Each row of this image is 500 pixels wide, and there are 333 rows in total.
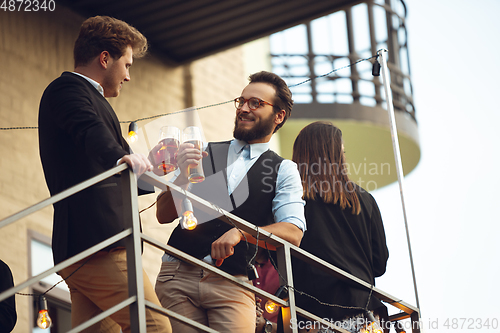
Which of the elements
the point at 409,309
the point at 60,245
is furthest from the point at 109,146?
the point at 409,309

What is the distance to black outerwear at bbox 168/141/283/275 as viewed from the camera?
123 inches

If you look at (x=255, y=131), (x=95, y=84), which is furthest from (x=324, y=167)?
(x=95, y=84)

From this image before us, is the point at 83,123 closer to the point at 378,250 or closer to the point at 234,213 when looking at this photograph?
the point at 234,213

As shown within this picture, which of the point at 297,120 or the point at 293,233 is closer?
the point at 293,233

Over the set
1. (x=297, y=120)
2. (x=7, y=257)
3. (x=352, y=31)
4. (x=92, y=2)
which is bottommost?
(x=7, y=257)

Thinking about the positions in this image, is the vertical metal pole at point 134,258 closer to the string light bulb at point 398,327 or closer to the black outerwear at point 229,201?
the black outerwear at point 229,201

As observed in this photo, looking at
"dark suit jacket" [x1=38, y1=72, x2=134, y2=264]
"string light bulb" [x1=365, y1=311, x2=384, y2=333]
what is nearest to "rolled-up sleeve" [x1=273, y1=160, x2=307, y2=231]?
"string light bulb" [x1=365, y1=311, x2=384, y2=333]

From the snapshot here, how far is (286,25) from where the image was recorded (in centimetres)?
742

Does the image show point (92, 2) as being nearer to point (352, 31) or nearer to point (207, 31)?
point (207, 31)

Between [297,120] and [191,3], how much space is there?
324 centimetres

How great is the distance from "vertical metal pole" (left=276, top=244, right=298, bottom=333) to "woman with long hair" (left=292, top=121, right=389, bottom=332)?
0.31m

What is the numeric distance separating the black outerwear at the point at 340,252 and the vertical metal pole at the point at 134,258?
4.03 ft

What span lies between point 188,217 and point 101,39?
0.84 metres

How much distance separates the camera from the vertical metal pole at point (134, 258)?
7.95 ft
